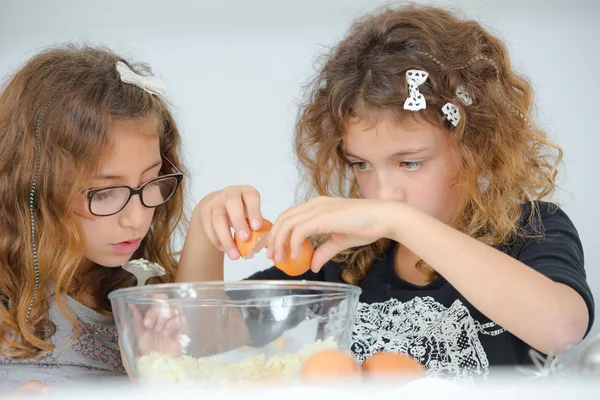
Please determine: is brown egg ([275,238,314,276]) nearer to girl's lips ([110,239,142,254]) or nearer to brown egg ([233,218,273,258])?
brown egg ([233,218,273,258])

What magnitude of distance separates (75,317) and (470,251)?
0.67 metres

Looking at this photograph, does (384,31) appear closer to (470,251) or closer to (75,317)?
(470,251)

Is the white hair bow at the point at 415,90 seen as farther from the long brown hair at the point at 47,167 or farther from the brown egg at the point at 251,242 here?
the long brown hair at the point at 47,167

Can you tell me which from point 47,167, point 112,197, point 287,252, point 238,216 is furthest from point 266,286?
point 47,167

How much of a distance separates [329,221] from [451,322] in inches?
15.9

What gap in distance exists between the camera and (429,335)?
1.25 metres

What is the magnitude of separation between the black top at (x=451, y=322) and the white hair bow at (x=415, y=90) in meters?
0.27

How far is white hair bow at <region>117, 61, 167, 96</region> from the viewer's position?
4.27 feet

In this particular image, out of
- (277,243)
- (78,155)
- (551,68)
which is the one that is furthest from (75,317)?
(551,68)

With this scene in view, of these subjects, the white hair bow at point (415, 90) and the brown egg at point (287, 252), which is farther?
the white hair bow at point (415, 90)

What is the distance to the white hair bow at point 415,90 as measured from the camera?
121 cm

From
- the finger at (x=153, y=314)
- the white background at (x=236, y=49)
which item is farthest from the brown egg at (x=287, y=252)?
the white background at (x=236, y=49)

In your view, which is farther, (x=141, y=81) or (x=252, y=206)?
(x=141, y=81)

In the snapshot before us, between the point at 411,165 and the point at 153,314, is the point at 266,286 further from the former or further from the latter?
the point at 411,165
